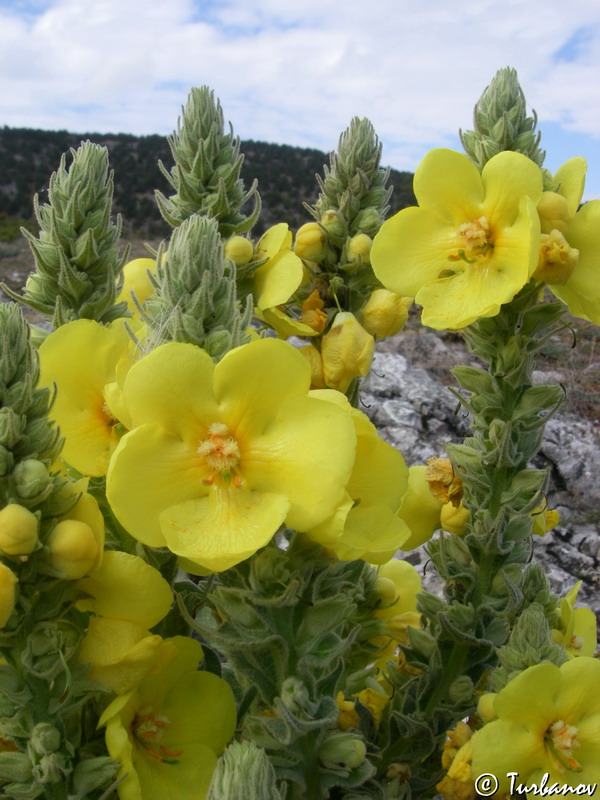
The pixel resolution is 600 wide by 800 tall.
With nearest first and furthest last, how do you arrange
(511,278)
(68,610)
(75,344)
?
(68,610) < (75,344) < (511,278)

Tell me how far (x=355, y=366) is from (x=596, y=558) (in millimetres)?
3335

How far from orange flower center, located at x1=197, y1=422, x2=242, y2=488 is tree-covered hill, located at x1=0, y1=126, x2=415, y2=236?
88.2ft

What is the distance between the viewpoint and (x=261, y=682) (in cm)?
125

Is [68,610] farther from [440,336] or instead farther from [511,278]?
[440,336]

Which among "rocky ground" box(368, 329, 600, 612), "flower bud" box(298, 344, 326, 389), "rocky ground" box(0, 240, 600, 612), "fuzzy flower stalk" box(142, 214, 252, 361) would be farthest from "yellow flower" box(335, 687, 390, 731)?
"rocky ground" box(368, 329, 600, 612)

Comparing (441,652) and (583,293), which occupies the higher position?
(583,293)

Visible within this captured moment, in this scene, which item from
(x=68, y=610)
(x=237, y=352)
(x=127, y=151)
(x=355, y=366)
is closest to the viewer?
(x=237, y=352)

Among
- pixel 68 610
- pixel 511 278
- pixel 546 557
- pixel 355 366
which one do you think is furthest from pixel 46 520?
pixel 546 557

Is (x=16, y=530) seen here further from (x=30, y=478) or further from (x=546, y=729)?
(x=546, y=729)

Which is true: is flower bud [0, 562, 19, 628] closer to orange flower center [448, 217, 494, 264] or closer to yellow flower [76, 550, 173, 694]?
yellow flower [76, 550, 173, 694]

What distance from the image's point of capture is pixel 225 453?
1121mm

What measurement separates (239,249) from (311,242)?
24 centimetres

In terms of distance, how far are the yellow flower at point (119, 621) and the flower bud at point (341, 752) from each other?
0.35 m

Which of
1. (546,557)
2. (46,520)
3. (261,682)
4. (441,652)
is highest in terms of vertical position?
(46,520)
